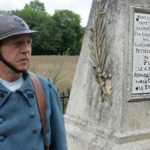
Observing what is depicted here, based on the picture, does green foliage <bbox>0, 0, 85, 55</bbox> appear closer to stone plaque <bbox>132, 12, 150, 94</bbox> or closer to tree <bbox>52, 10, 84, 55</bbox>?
tree <bbox>52, 10, 84, 55</bbox>

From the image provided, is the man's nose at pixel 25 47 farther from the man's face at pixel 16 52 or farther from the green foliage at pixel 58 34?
the green foliage at pixel 58 34

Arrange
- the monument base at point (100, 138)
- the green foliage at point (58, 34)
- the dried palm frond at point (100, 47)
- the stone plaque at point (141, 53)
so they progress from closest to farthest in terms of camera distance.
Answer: the monument base at point (100, 138) < the stone plaque at point (141, 53) < the dried palm frond at point (100, 47) < the green foliage at point (58, 34)

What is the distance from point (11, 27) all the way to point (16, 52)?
15cm

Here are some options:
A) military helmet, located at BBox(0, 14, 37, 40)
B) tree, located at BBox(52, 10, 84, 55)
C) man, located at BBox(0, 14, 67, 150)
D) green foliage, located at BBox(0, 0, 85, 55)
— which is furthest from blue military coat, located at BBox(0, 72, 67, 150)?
tree, located at BBox(52, 10, 84, 55)

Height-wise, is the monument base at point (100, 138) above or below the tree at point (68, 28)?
below

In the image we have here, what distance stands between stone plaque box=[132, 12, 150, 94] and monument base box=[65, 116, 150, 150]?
53 cm

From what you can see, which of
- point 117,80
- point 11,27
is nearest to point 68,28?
point 117,80

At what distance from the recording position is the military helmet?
2.33 meters

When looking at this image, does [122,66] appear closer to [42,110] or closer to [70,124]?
[70,124]

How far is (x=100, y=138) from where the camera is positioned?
4797 millimetres

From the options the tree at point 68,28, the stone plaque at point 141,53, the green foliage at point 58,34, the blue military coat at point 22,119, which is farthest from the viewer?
the tree at point 68,28

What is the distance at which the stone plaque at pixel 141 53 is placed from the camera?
4707 millimetres

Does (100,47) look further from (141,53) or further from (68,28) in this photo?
(68,28)

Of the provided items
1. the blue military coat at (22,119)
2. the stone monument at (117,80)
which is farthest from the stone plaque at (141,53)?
the blue military coat at (22,119)
